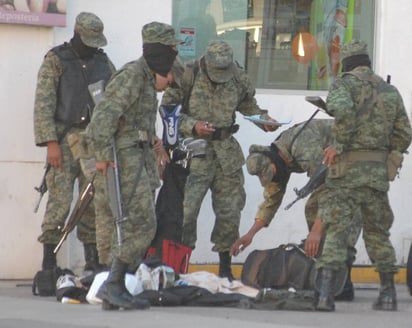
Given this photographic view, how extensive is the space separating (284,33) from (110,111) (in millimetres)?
3577

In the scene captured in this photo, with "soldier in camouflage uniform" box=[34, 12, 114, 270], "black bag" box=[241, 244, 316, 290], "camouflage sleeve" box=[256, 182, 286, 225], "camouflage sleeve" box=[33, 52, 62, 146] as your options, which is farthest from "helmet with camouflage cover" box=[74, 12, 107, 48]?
"black bag" box=[241, 244, 316, 290]

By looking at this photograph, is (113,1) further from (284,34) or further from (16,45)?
(284,34)

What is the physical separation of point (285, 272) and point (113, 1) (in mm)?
2787

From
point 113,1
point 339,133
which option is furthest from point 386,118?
point 113,1

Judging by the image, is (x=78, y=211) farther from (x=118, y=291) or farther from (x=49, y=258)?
(x=118, y=291)

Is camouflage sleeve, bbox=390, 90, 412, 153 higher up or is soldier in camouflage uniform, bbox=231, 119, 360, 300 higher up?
camouflage sleeve, bbox=390, 90, 412, 153

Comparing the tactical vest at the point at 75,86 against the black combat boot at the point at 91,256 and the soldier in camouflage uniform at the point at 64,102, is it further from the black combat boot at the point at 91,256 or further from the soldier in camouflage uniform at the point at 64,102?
the black combat boot at the point at 91,256

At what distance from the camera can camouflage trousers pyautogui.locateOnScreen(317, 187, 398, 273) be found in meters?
8.63

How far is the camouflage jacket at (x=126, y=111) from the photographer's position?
325 inches

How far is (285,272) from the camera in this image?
9.59 m

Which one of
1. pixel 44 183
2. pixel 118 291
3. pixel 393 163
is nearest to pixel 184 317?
pixel 118 291

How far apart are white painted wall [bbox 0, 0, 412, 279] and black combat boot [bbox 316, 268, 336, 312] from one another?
242cm

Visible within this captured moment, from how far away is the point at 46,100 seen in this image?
385 inches

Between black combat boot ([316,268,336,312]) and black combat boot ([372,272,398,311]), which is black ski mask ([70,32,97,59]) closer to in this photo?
black combat boot ([316,268,336,312])
